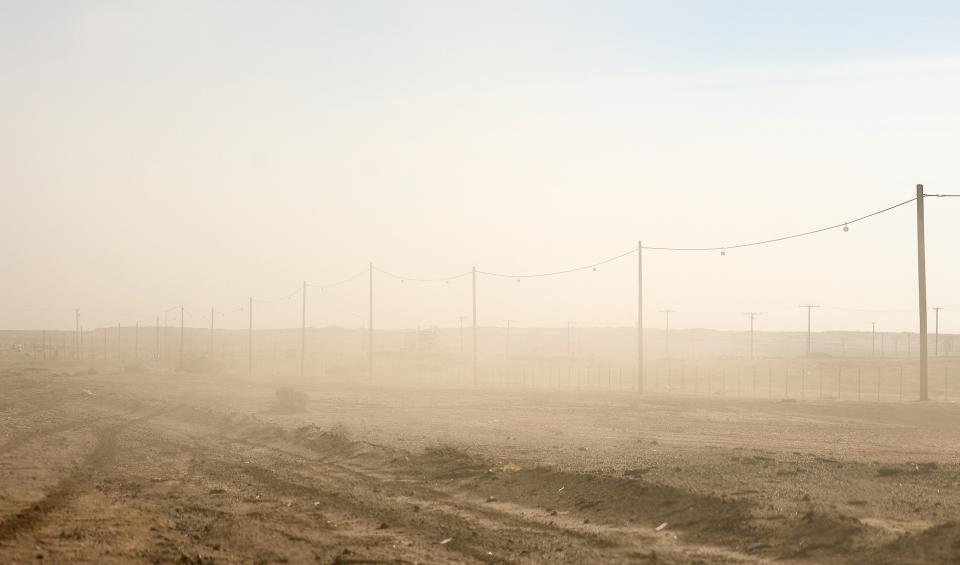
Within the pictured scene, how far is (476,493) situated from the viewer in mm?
20422

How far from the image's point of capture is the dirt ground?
1426 cm

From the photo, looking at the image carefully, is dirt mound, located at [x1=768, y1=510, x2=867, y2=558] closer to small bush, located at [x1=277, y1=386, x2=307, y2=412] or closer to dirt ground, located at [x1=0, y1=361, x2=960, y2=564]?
dirt ground, located at [x1=0, y1=361, x2=960, y2=564]

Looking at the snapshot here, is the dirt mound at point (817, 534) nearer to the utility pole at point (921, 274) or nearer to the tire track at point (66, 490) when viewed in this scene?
the tire track at point (66, 490)

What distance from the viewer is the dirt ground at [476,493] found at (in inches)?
561

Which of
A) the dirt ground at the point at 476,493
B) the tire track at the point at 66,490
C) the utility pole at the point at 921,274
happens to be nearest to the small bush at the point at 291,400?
the dirt ground at the point at 476,493

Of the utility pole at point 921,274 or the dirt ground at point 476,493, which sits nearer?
the dirt ground at point 476,493

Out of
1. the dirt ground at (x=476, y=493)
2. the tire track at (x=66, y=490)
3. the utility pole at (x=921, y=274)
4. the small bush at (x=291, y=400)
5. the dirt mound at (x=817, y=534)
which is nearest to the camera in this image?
the dirt mound at (x=817, y=534)

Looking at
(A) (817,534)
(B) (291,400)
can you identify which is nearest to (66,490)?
(A) (817,534)

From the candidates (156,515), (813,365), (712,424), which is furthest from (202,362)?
(156,515)

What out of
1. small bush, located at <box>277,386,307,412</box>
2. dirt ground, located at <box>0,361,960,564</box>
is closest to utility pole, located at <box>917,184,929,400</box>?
dirt ground, located at <box>0,361,960,564</box>

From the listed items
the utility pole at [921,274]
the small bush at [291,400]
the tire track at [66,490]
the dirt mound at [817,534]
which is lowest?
the small bush at [291,400]

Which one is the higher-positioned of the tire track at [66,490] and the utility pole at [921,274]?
the utility pole at [921,274]

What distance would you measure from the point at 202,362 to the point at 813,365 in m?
70.7

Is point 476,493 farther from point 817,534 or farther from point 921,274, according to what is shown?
point 921,274
